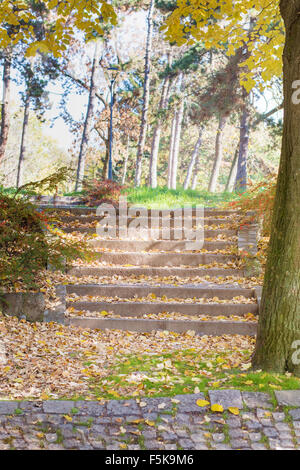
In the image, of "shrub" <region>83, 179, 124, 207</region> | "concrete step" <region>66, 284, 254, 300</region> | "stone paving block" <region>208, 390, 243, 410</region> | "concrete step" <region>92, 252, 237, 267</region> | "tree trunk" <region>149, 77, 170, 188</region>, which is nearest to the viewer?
"stone paving block" <region>208, 390, 243, 410</region>

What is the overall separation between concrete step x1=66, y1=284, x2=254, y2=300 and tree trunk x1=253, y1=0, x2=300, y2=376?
2246mm

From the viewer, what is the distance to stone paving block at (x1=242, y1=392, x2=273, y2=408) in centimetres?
378

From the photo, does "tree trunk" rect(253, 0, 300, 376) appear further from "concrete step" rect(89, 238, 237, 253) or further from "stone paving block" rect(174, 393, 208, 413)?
"concrete step" rect(89, 238, 237, 253)

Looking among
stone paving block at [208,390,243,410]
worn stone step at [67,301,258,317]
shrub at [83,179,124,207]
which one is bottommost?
stone paving block at [208,390,243,410]

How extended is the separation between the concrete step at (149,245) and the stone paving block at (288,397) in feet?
14.3

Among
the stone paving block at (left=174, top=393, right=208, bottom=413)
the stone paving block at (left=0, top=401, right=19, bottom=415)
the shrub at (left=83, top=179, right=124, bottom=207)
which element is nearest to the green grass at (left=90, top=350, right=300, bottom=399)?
the stone paving block at (left=174, top=393, right=208, bottom=413)

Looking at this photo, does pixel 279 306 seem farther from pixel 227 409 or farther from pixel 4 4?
pixel 4 4

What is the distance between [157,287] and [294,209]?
2834 mm

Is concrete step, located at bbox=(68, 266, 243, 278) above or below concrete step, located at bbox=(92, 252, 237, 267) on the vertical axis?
below

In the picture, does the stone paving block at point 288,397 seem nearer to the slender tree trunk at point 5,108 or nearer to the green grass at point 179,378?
the green grass at point 179,378

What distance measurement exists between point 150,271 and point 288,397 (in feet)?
12.4

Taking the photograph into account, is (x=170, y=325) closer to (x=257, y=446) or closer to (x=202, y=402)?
(x=202, y=402)
